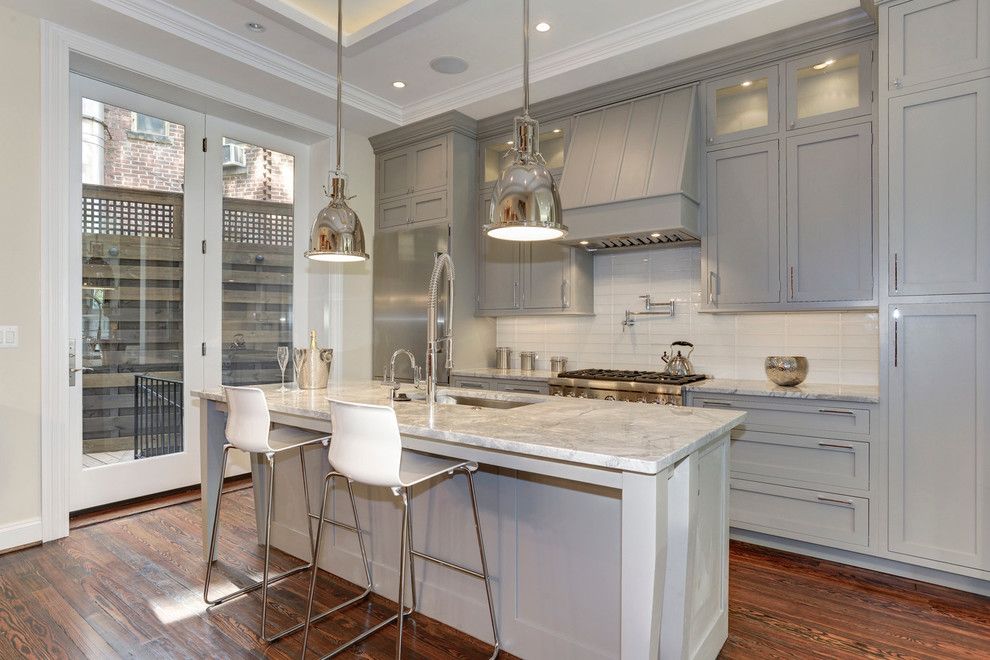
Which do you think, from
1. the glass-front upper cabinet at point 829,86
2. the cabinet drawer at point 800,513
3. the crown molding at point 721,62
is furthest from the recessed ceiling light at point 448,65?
the cabinet drawer at point 800,513

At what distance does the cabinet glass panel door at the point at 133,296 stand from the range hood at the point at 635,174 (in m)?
2.81

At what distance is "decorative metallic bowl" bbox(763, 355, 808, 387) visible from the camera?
3.28 metres

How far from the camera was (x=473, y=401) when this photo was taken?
109 inches

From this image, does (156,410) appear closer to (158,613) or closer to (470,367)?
(158,613)

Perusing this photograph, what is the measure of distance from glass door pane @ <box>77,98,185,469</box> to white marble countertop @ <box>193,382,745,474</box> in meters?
1.87

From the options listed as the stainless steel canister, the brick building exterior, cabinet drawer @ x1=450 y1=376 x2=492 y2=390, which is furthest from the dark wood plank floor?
the brick building exterior

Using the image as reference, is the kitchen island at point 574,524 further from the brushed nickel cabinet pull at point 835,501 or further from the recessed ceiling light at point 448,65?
the recessed ceiling light at point 448,65

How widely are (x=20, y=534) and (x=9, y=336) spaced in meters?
1.08

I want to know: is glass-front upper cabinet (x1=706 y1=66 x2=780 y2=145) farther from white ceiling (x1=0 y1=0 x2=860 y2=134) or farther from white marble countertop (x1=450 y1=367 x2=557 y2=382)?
white marble countertop (x1=450 y1=367 x2=557 y2=382)

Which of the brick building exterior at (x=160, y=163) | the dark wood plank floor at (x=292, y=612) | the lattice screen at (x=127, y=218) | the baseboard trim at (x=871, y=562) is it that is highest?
the brick building exterior at (x=160, y=163)

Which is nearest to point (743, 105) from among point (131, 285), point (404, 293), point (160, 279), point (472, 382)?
point (472, 382)

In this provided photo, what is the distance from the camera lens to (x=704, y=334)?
155 inches

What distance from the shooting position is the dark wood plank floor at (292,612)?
2150mm

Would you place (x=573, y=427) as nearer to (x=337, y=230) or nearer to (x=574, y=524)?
(x=574, y=524)
